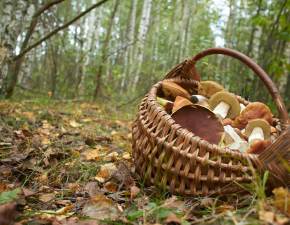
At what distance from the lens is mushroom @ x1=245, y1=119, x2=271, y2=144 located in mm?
2217

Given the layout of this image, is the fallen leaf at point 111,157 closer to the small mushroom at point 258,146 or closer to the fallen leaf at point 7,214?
the small mushroom at point 258,146

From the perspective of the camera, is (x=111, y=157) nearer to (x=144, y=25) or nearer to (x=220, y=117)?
(x=220, y=117)

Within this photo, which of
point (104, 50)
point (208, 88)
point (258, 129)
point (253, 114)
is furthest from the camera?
point (104, 50)

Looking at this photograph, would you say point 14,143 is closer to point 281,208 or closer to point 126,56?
point 281,208

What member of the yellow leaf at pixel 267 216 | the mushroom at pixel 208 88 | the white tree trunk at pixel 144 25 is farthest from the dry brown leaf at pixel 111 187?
the white tree trunk at pixel 144 25

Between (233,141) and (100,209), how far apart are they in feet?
2.62

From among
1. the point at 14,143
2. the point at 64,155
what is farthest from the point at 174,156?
the point at 14,143

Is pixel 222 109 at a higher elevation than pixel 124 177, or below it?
higher

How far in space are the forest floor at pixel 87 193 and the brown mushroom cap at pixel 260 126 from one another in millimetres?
474

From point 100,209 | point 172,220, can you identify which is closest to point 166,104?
point 100,209

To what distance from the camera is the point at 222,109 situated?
2.48 metres

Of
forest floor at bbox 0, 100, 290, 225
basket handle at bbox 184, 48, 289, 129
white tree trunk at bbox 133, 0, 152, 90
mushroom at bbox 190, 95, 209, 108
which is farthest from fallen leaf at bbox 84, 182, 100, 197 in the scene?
white tree trunk at bbox 133, 0, 152, 90

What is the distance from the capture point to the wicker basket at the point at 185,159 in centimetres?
185

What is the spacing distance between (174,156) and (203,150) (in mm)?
146
